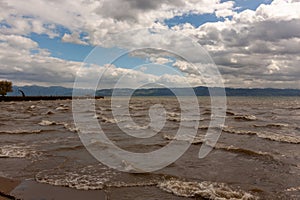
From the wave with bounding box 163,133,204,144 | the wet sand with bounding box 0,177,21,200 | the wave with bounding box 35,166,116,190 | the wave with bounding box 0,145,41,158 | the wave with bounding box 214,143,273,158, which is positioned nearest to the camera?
the wet sand with bounding box 0,177,21,200

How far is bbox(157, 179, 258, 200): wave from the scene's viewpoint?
7090 mm

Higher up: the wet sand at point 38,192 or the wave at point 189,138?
the wave at point 189,138

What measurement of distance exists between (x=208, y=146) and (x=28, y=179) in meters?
9.05

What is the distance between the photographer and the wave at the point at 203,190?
7.09m

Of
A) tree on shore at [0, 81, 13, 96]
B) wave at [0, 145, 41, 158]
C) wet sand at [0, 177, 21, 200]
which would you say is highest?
tree on shore at [0, 81, 13, 96]

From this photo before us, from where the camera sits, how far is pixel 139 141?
15523 mm

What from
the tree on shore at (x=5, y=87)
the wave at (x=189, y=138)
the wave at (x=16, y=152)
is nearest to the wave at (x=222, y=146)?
the wave at (x=189, y=138)

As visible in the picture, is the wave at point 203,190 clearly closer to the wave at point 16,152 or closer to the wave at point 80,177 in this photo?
the wave at point 80,177

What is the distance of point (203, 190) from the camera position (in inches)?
293

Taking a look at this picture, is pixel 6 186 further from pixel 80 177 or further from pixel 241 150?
pixel 241 150

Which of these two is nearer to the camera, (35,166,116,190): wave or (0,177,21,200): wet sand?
(0,177,21,200): wet sand

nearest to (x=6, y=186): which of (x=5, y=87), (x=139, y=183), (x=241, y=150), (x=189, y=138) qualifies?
(x=139, y=183)

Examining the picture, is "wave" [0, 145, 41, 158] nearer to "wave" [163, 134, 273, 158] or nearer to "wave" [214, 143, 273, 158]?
"wave" [163, 134, 273, 158]

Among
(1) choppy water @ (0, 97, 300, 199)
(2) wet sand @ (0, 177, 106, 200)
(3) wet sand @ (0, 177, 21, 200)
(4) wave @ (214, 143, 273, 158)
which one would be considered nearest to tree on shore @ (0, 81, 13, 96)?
(1) choppy water @ (0, 97, 300, 199)
